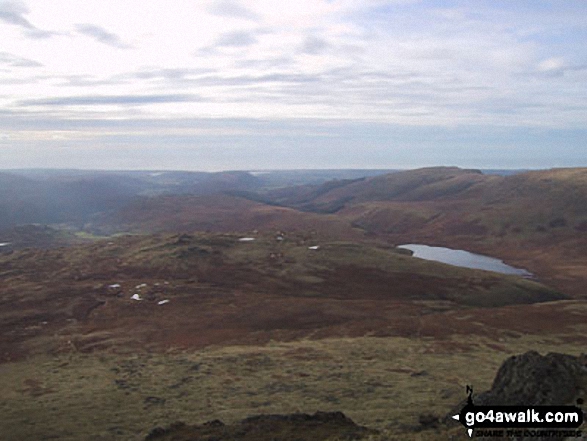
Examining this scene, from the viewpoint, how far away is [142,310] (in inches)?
3346

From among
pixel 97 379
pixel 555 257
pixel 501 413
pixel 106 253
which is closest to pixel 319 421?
pixel 501 413

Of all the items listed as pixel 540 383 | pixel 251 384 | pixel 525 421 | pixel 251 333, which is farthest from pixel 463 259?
pixel 525 421

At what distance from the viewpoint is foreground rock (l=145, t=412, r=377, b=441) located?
2743 cm

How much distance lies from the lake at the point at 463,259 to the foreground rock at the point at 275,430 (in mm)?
131326

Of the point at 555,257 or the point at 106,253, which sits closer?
the point at 106,253

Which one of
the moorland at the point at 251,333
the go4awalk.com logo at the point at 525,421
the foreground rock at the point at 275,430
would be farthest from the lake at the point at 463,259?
the go4awalk.com logo at the point at 525,421

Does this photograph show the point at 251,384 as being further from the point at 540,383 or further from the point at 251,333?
the point at 540,383

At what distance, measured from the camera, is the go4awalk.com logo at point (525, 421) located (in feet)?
67.3

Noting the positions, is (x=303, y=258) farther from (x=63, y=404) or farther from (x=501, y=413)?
(x=501, y=413)

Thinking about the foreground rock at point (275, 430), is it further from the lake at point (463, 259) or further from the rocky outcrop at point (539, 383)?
the lake at point (463, 259)

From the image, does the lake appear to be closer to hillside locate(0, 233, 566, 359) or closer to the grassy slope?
hillside locate(0, 233, 566, 359)

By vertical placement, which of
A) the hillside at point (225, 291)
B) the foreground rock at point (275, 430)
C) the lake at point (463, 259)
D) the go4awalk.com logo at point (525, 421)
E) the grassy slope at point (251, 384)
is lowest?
the lake at point (463, 259)

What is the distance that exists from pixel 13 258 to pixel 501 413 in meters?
146

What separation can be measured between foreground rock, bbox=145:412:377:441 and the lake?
431 feet
